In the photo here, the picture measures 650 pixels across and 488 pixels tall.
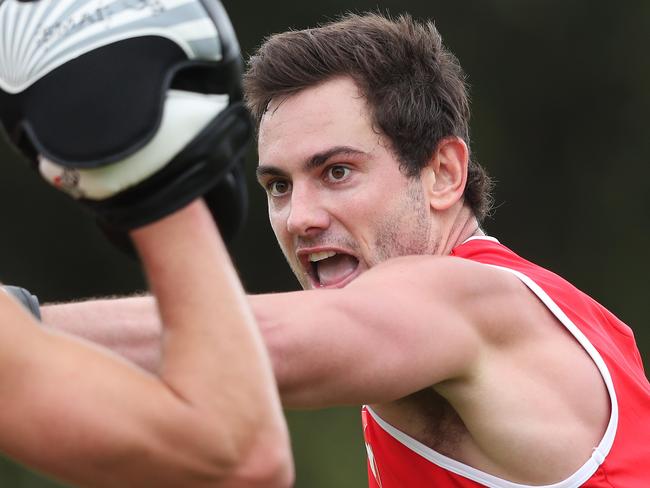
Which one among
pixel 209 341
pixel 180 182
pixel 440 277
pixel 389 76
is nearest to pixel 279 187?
pixel 389 76

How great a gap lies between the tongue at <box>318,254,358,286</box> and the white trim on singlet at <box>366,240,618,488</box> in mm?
661

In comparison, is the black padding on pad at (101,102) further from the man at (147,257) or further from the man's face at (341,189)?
the man's face at (341,189)

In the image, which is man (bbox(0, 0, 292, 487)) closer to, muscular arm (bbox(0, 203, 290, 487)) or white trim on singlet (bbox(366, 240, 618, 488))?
muscular arm (bbox(0, 203, 290, 487))

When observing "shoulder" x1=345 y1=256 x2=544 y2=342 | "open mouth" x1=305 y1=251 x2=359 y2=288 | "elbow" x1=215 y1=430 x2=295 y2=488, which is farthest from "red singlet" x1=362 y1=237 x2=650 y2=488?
"elbow" x1=215 y1=430 x2=295 y2=488

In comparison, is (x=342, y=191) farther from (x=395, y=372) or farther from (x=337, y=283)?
(x=395, y=372)

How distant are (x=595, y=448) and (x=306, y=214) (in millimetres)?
1156

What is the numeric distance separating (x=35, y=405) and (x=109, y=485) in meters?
0.16

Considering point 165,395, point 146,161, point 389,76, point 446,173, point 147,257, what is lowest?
point 446,173

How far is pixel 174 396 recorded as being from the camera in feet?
5.38

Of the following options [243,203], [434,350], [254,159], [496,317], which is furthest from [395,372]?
[254,159]

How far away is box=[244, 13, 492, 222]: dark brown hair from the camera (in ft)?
12.2

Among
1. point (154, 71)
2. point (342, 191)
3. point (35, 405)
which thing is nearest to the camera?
point (35, 405)

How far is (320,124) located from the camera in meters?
3.68

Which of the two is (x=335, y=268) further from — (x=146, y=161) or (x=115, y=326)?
(x=146, y=161)
